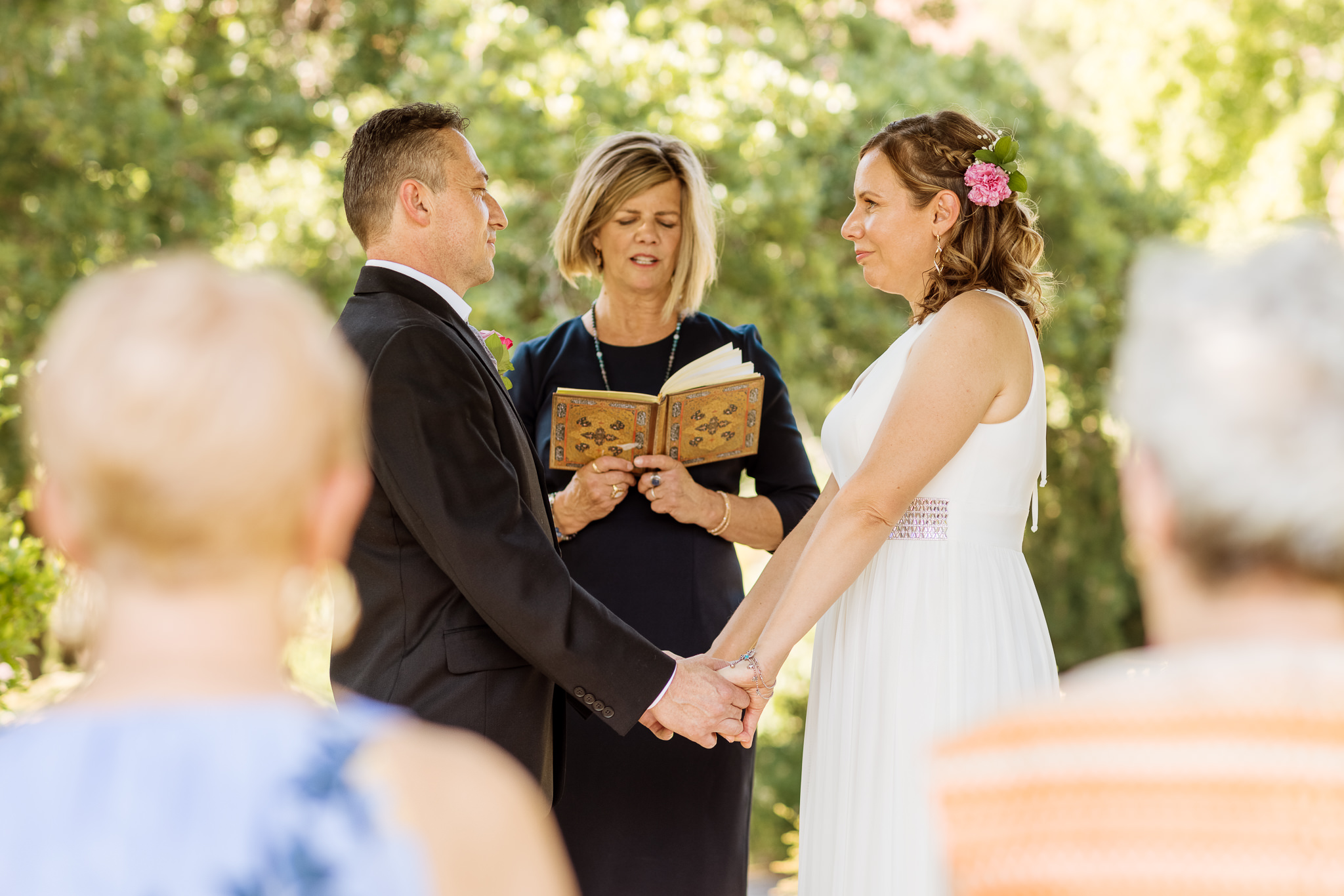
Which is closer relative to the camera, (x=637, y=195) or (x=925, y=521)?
(x=925, y=521)

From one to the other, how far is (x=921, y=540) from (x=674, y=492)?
0.88m

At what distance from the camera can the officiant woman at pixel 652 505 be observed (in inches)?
142

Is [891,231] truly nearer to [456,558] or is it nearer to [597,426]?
[597,426]

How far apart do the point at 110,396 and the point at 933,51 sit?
875cm

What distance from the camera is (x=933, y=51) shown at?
9.02 meters

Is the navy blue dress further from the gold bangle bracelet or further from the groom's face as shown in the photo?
the groom's face

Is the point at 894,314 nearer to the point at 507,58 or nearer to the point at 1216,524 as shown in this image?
the point at 507,58

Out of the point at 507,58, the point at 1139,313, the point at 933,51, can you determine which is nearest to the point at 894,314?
the point at 933,51

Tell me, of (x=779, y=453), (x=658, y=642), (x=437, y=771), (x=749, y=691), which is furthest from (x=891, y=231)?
(x=437, y=771)

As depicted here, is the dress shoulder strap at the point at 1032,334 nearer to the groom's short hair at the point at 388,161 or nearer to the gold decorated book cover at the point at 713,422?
the gold decorated book cover at the point at 713,422

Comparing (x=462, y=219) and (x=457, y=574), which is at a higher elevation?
(x=462, y=219)

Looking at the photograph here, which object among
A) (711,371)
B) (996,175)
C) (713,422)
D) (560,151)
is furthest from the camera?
(560,151)

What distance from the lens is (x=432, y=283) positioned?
2930mm

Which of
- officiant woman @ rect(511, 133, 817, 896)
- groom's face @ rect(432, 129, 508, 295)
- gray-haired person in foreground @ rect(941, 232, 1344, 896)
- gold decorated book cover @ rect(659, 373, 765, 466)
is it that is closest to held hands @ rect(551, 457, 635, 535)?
officiant woman @ rect(511, 133, 817, 896)
